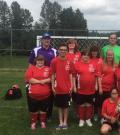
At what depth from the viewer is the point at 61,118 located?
27.2ft

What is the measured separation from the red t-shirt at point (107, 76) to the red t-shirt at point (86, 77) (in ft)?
0.56

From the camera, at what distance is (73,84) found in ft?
27.1

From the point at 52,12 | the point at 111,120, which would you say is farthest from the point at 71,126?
the point at 52,12

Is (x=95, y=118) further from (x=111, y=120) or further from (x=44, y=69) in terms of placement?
(x=44, y=69)

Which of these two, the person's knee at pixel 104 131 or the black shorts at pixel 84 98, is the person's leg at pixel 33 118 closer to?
the black shorts at pixel 84 98

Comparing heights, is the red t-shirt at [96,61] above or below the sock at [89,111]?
above

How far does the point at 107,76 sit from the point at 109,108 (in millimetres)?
678

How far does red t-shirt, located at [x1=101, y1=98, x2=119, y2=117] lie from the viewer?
802cm

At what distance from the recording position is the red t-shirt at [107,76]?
8297 millimetres

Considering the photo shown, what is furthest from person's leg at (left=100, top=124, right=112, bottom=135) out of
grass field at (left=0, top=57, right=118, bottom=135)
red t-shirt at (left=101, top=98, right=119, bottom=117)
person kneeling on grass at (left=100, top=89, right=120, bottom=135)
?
red t-shirt at (left=101, top=98, right=119, bottom=117)

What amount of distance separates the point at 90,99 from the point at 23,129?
1.47 metres

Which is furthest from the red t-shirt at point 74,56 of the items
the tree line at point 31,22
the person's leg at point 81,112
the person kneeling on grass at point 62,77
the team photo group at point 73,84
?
the tree line at point 31,22

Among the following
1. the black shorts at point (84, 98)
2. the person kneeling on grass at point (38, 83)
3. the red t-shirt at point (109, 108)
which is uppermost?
the person kneeling on grass at point (38, 83)

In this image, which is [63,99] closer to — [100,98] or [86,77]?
[86,77]
